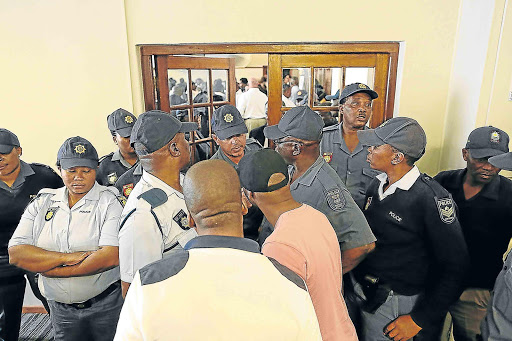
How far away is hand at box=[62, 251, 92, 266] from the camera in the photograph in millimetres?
1686

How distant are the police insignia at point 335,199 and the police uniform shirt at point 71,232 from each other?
1043 mm

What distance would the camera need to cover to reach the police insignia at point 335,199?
1.56 meters

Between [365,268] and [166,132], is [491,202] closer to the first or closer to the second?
[365,268]

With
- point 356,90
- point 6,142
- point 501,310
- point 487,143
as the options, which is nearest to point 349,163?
point 356,90

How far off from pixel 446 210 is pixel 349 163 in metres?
1.02

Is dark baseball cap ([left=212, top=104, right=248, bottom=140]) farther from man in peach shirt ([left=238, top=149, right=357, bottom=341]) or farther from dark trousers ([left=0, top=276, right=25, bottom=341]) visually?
dark trousers ([left=0, top=276, right=25, bottom=341])

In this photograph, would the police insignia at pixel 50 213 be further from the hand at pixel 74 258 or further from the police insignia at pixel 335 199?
the police insignia at pixel 335 199

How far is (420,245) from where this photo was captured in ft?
5.41

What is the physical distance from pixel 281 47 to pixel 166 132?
157 centimetres

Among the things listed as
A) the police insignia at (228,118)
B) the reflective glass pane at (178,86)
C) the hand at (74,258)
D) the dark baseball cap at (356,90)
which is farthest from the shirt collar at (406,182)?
the reflective glass pane at (178,86)

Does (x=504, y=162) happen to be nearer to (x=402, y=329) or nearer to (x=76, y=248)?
(x=402, y=329)

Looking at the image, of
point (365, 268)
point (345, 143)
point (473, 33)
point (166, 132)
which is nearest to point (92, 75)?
point (166, 132)

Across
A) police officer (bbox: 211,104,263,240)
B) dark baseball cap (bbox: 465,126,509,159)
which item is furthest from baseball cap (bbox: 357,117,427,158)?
police officer (bbox: 211,104,263,240)

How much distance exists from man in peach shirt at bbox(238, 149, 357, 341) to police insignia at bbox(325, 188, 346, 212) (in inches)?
13.5
